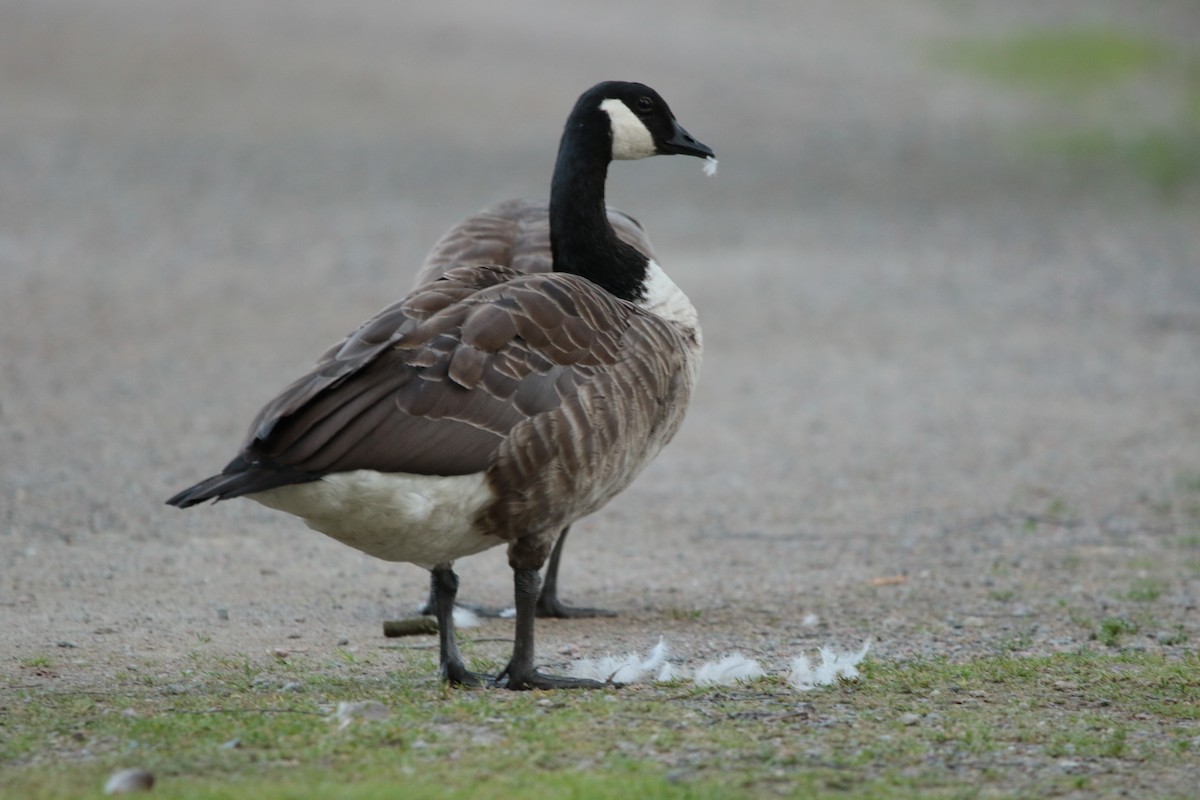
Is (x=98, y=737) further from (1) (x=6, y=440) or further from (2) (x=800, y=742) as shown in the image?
(1) (x=6, y=440)

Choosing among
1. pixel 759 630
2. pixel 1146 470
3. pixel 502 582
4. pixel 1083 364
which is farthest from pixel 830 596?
pixel 1083 364

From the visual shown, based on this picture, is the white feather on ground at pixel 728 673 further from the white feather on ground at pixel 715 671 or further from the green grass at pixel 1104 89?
the green grass at pixel 1104 89

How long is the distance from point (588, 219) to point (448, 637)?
1858mm

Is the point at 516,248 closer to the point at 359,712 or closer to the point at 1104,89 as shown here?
the point at 359,712

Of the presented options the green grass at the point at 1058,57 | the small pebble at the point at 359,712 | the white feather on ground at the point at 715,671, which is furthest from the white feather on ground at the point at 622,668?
the green grass at the point at 1058,57

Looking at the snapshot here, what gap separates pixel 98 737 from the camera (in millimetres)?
4297

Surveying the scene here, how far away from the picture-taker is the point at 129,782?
12.4ft

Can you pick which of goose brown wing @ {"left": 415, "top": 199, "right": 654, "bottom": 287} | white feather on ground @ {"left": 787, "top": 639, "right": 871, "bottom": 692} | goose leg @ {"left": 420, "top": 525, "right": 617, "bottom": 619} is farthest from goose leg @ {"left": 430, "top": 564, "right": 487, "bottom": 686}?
goose brown wing @ {"left": 415, "top": 199, "right": 654, "bottom": 287}

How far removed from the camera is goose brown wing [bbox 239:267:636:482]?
15.0 ft

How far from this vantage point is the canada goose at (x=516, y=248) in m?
6.64

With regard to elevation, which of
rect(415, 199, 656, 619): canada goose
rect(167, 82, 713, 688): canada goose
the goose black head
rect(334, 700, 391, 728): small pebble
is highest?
the goose black head

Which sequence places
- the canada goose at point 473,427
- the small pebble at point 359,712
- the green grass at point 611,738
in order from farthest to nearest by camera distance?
the canada goose at point 473,427, the small pebble at point 359,712, the green grass at point 611,738

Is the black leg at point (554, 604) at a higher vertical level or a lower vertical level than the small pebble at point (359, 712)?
lower

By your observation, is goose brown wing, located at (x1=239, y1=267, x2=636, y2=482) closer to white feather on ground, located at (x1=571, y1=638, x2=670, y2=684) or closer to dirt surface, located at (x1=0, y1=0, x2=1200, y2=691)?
white feather on ground, located at (x1=571, y1=638, x2=670, y2=684)
